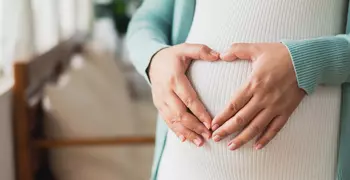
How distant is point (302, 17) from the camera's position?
68 centimetres

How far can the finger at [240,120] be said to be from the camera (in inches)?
25.2

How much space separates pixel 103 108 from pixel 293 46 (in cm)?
128

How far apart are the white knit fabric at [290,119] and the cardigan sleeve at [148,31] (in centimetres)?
10

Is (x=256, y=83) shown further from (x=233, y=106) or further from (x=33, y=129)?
(x=33, y=129)

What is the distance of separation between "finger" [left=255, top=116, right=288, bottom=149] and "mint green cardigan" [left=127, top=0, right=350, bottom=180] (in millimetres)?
52

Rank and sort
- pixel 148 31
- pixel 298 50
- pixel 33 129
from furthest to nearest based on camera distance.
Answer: pixel 33 129
pixel 148 31
pixel 298 50

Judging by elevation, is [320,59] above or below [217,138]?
above

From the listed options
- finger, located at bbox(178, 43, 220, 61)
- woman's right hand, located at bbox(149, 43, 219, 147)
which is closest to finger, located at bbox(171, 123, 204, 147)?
woman's right hand, located at bbox(149, 43, 219, 147)

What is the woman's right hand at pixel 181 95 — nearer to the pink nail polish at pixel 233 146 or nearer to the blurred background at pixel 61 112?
the pink nail polish at pixel 233 146

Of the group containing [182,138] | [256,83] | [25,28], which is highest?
[256,83]

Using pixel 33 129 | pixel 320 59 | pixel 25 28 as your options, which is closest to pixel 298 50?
pixel 320 59

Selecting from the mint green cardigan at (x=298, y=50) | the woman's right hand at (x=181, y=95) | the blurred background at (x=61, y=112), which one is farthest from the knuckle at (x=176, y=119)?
the blurred background at (x=61, y=112)

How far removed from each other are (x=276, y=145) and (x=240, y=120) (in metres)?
0.07

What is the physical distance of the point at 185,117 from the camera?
2.26ft
